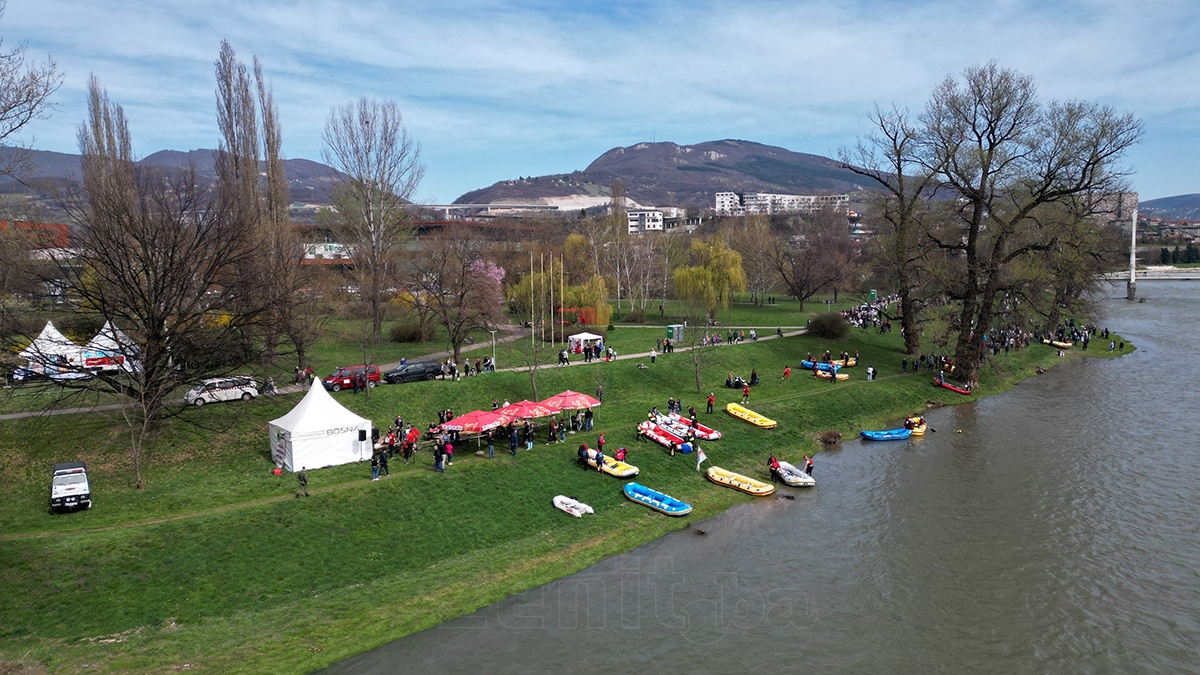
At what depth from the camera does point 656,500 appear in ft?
101

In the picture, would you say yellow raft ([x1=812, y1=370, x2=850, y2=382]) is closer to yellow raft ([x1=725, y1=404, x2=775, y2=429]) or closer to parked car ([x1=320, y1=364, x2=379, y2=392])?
yellow raft ([x1=725, y1=404, x2=775, y2=429])

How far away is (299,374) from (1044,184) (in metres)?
50.0

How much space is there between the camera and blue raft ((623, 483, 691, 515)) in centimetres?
3038

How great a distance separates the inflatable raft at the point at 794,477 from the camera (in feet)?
112

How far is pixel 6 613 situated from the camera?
1997 centimetres

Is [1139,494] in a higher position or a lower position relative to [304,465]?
lower

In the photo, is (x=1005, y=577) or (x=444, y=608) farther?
(x=1005, y=577)

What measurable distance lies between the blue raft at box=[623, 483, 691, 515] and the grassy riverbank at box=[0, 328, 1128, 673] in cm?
46

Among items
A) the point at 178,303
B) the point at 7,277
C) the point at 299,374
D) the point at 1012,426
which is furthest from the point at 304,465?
the point at 1012,426

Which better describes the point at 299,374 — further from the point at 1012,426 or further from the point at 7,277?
the point at 1012,426

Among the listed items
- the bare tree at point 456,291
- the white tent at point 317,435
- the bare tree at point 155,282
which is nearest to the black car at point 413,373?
the bare tree at point 456,291

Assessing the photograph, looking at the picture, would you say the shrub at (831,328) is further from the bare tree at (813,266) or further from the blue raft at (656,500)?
the blue raft at (656,500)

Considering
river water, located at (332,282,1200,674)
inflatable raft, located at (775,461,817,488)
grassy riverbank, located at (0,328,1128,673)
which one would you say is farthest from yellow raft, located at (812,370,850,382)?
inflatable raft, located at (775,461,817,488)

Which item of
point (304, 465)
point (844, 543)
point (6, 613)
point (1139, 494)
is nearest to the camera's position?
point (6, 613)
